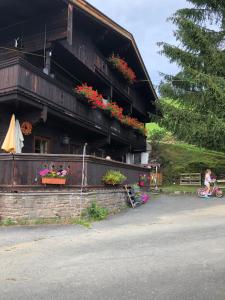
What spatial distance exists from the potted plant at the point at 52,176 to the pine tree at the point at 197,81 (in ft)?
29.3

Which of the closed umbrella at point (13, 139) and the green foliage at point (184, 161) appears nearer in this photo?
the closed umbrella at point (13, 139)

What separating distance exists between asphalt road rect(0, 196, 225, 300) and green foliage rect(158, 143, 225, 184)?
14.9 m

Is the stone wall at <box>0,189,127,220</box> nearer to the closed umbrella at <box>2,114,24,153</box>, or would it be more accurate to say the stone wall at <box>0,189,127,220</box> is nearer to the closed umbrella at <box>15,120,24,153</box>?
the closed umbrella at <box>2,114,24,153</box>

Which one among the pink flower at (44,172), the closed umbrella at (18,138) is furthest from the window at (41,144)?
the pink flower at (44,172)

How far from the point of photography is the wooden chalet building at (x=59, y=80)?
1388cm

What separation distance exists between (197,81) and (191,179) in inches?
334

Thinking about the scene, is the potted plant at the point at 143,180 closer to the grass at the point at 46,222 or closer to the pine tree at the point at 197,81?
the pine tree at the point at 197,81

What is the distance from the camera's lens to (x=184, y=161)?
99.1 feet

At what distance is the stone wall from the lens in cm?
1288

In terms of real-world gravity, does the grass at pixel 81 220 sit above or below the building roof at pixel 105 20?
below

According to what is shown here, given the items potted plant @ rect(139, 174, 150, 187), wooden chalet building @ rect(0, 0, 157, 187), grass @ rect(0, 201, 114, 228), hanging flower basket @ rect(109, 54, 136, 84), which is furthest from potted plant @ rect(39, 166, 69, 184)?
hanging flower basket @ rect(109, 54, 136, 84)

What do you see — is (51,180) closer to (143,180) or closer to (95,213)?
(95,213)

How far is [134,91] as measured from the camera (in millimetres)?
27375

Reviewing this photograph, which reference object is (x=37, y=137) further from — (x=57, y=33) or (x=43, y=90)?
(x=57, y=33)
